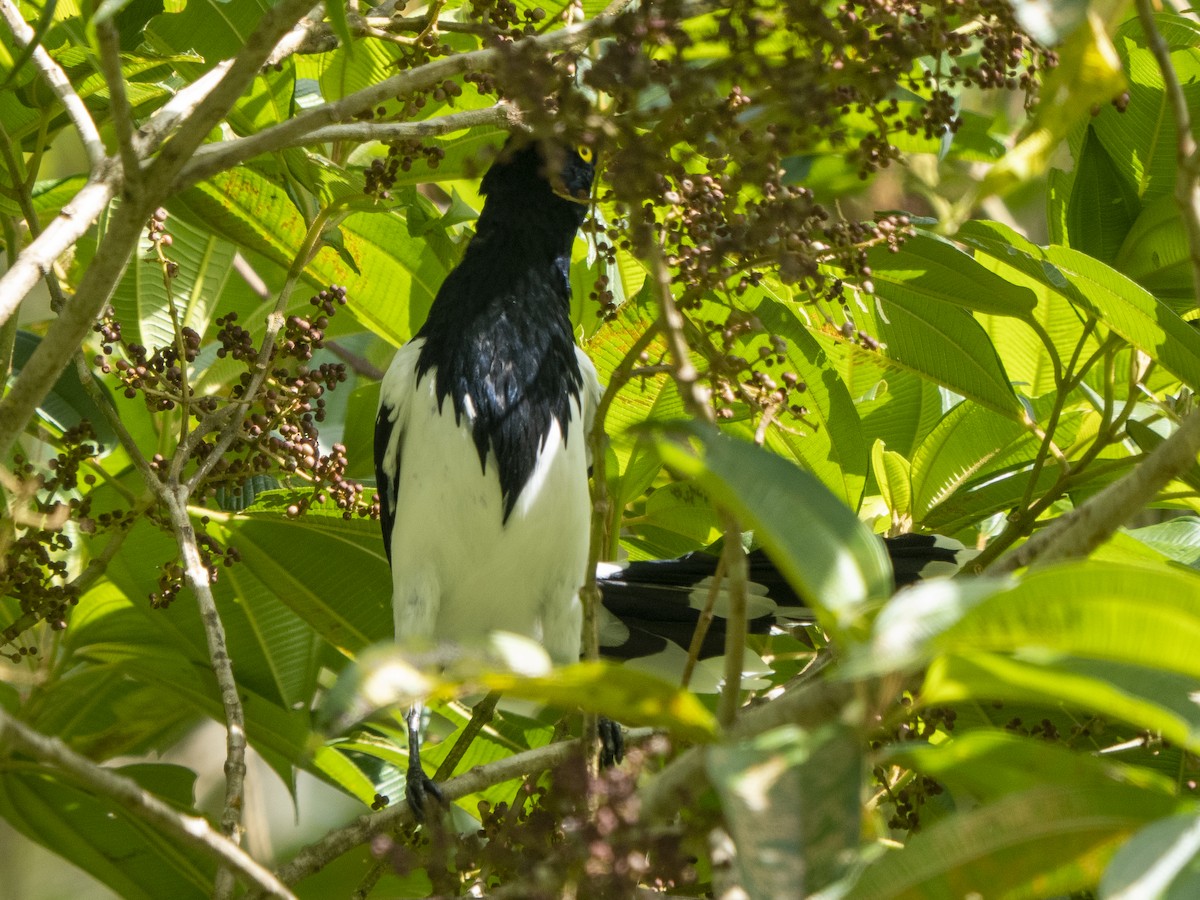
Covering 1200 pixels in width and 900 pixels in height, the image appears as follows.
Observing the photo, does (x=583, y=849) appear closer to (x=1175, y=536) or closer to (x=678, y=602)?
(x=1175, y=536)

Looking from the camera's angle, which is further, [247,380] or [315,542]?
[315,542]

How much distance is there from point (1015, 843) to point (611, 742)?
2.03m

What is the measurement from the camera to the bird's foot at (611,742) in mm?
2930

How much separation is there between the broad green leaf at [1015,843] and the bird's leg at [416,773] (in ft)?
4.67

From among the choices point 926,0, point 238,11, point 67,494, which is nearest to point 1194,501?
point 926,0

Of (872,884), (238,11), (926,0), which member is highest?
(238,11)

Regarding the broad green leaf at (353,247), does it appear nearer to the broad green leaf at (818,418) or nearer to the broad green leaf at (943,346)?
the broad green leaf at (818,418)

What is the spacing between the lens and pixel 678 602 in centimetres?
304

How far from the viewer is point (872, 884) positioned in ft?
3.33

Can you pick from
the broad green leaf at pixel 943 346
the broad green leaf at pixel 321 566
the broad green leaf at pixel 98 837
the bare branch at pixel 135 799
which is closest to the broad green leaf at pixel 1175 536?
the broad green leaf at pixel 943 346

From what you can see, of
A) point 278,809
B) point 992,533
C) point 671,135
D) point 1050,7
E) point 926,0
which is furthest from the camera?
point 278,809

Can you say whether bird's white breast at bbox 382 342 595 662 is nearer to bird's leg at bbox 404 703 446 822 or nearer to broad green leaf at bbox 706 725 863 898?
bird's leg at bbox 404 703 446 822

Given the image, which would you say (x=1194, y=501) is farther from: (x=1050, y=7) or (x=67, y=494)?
(x=67, y=494)

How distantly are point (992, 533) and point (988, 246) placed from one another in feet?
2.91
